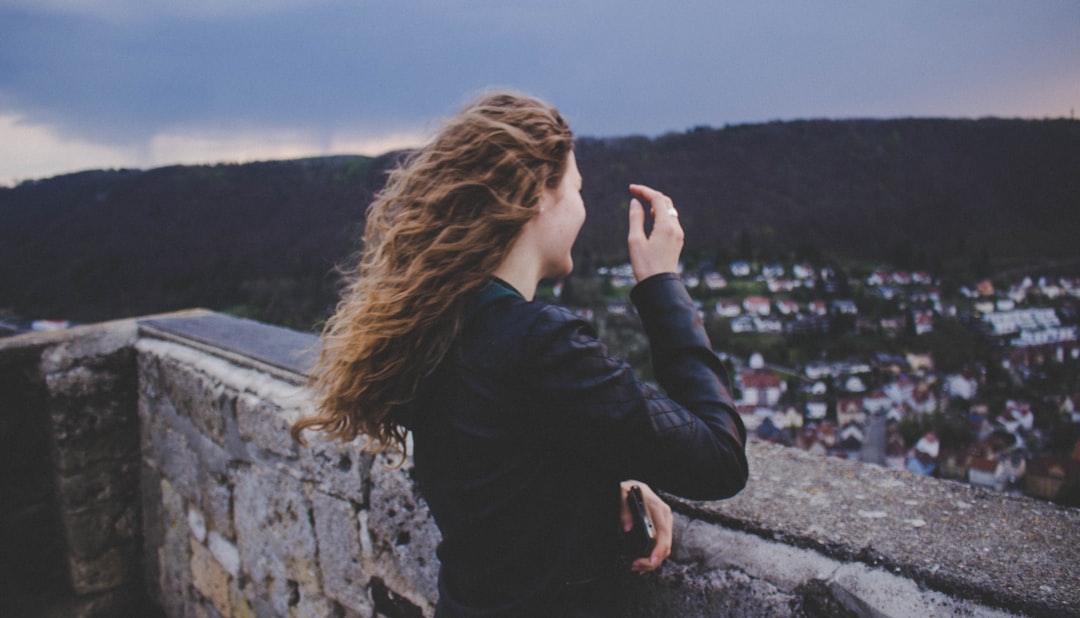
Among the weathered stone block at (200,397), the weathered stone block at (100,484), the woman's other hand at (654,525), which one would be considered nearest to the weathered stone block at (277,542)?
the weathered stone block at (200,397)

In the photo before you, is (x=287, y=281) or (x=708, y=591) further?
(x=287, y=281)

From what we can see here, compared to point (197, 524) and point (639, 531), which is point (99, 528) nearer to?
point (197, 524)

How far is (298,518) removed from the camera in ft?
5.77

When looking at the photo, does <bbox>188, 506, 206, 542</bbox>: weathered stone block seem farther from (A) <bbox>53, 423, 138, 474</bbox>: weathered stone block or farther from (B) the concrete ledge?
(B) the concrete ledge

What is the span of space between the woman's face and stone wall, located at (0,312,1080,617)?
Result: 0.55 metres

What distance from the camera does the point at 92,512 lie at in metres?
2.60

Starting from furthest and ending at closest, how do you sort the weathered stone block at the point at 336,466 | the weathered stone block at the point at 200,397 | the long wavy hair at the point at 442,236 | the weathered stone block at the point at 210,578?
the weathered stone block at the point at 210,578 < the weathered stone block at the point at 200,397 < the weathered stone block at the point at 336,466 < the long wavy hair at the point at 442,236

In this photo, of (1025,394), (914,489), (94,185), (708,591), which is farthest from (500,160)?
(94,185)

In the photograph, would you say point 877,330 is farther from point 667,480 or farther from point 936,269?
point 667,480

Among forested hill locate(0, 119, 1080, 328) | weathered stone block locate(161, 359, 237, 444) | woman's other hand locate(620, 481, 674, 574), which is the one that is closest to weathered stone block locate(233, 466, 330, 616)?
weathered stone block locate(161, 359, 237, 444)

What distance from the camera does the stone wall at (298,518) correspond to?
92cm

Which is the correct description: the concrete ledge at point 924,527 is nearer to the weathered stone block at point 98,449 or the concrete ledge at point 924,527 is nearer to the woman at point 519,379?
the woman at point 519,379

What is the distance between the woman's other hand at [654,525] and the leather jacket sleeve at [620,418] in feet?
0.62

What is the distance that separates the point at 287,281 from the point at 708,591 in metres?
16.0
